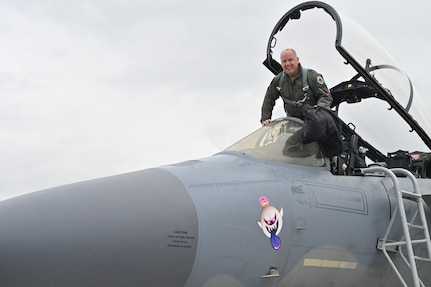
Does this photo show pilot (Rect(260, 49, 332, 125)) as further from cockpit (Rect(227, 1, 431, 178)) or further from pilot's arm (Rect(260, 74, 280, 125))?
cockpit (Rect(227, 1, 431, 178))

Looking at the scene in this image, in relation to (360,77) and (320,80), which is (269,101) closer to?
(320,80)

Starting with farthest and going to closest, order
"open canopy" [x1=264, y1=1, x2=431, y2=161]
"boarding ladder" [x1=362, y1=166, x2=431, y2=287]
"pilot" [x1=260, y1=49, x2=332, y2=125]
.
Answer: "open canopy" [x1=264, y1=1, x2=431, y2=161]
"pilot" [x1=260, y1=49, x2=332, y2=125]
"boarding ladder" [x1=362, y1=166, x2=431, y2=287]

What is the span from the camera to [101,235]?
12.9ft

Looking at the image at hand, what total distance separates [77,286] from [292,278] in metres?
2.01

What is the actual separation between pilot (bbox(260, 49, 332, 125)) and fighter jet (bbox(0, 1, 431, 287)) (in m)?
0.59

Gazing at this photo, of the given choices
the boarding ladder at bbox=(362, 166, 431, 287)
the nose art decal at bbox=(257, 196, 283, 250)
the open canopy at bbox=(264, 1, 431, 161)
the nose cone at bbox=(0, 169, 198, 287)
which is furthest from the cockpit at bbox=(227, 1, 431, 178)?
the nose cone at bbox=(0, 169, 198, 287)

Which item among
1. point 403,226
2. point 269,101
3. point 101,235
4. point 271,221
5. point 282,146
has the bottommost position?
point 403,226

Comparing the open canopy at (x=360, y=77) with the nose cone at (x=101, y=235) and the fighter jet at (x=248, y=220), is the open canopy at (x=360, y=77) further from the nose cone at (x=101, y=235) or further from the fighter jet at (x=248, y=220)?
the nose cone at (x=101, y=235)

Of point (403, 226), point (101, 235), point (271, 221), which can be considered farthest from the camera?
point (403, 226)

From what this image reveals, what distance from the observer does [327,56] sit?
25.8 feet

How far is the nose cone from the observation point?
370cm

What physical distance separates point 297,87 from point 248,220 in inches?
104

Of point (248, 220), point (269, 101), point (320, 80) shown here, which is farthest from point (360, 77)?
point (248, 220)

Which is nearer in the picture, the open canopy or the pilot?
the pilot
